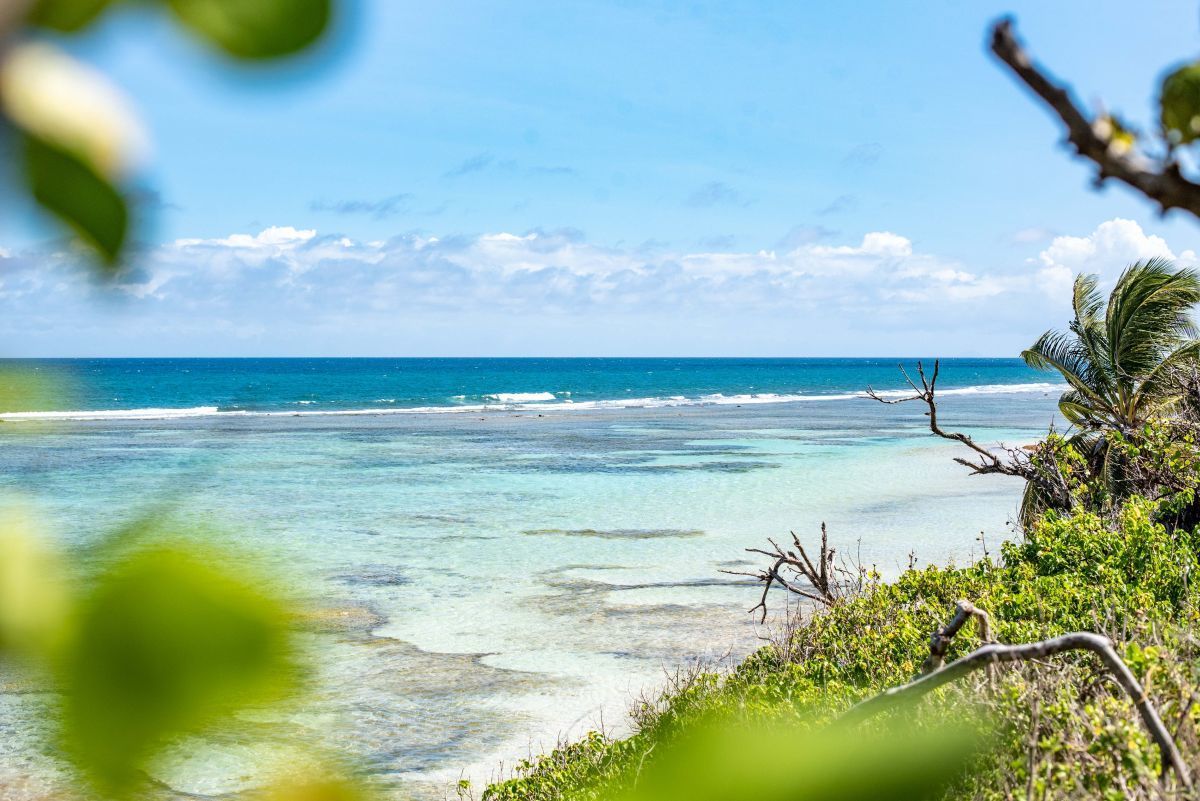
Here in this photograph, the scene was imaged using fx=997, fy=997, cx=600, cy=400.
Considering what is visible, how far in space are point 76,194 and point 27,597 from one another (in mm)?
A: 86

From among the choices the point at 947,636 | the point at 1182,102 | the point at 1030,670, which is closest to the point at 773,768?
the point at 1182,102

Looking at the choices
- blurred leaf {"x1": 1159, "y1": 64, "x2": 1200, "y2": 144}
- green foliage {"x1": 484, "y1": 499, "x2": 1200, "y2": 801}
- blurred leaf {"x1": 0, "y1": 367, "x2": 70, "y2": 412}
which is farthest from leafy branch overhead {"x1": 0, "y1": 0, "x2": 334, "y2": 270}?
green foliage {"x1": 484, "y1": 499, "x2": 1200, "y2": 801}

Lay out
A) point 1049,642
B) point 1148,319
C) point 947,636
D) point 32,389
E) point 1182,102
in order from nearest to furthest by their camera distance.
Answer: point 32,389
point 1182,102
point 1049,642
point 947,636
point 1148,319

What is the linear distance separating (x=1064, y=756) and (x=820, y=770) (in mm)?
3515

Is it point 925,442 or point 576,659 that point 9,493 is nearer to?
point 576,659

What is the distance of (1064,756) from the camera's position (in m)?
3.30

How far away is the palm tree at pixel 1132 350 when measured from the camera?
12.3 meters

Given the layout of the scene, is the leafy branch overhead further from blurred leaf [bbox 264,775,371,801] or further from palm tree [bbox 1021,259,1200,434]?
palm tree [bbox 1021,259,1200,434]

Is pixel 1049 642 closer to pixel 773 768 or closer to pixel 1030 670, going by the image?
pixel 773 768

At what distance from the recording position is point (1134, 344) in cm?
1276

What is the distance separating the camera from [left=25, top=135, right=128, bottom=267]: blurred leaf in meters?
0.19

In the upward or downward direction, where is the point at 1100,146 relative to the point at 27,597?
upward

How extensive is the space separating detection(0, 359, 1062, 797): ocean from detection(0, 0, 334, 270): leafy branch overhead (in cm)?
6

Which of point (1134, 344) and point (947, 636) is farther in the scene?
point (1134, 344)
